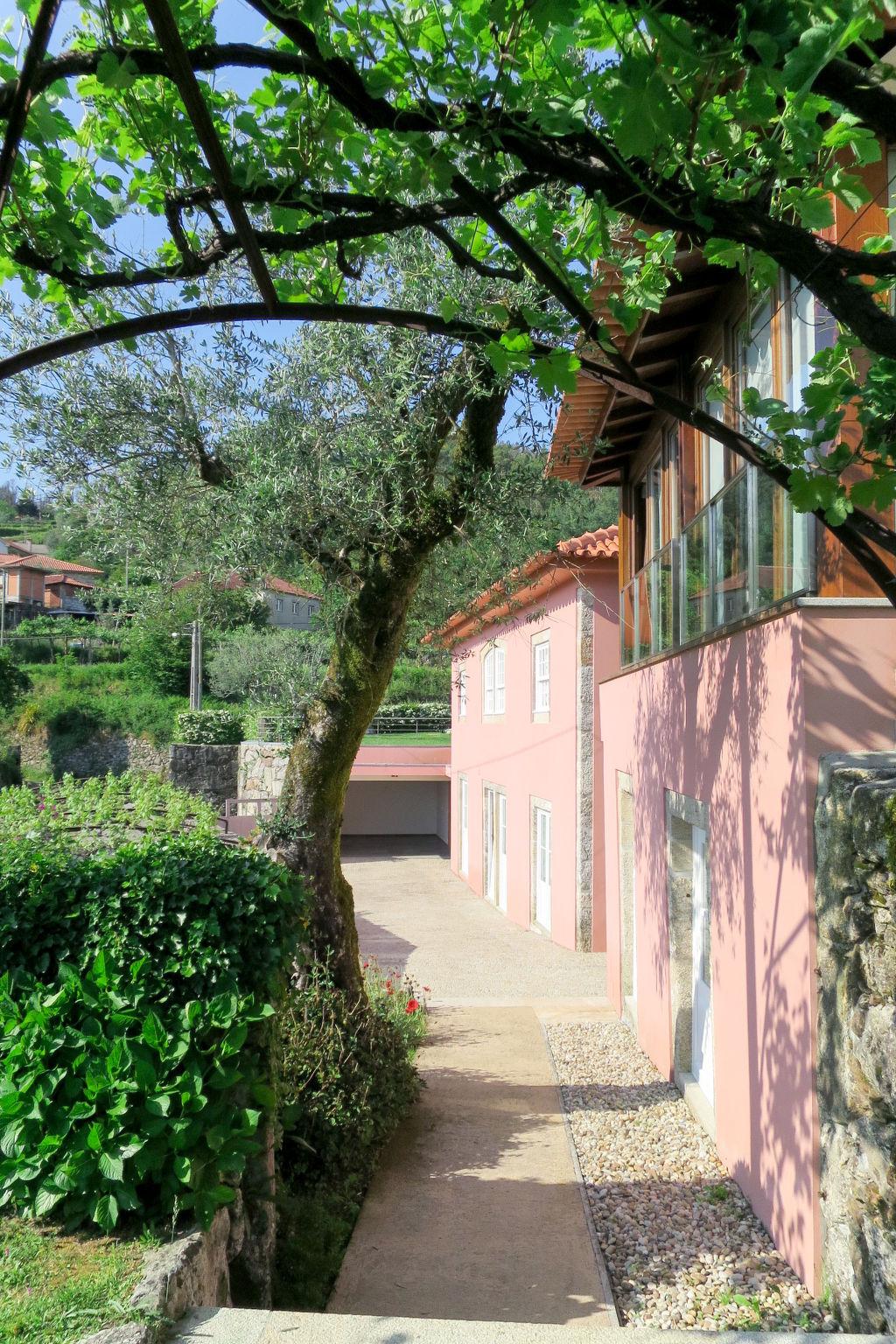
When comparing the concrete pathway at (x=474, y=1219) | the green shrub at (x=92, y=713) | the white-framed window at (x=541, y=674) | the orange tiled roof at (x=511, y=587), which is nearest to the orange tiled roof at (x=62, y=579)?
the green shrub at (x=92, y=713)

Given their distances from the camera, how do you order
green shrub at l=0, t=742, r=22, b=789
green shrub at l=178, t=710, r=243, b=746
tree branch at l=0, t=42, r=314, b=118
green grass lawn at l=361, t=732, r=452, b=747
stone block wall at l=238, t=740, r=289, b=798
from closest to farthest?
1. tree branch at l=0, t=42, r=314, b=118
2. stone block wall at l=238, t=740, r=289, b=798
3. green shrub at l=178, t=710, r=243, b=746
4. green shrub at l=0, t=742, r=22, b=789
5. green grass lawn at l=361, t=732, r=452, b=747

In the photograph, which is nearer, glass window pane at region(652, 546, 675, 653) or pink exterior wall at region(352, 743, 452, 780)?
glass window pane at region(652, 546, 675, 653)

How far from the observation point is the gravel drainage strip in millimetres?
4867

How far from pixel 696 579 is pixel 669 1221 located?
13.3 feet

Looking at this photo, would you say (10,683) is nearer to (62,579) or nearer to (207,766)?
(207,766)

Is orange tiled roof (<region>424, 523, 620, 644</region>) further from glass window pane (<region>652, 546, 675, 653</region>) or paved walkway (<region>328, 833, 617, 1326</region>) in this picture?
paved walkway (<region>328, 833, 617, 1326</region>)

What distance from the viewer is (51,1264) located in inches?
136

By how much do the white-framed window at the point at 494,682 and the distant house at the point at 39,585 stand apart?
44270mm

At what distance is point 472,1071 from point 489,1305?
414 cm

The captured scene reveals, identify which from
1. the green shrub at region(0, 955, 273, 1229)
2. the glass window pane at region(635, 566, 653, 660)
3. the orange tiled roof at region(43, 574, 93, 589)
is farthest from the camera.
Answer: the orange tiled roof at region(43, 574, 93, 589)

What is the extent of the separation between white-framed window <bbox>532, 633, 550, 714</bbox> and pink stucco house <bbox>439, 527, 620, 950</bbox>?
2 cm

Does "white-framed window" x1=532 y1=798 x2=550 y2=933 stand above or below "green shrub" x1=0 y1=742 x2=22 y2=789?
below

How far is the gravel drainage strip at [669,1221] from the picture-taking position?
487 cm

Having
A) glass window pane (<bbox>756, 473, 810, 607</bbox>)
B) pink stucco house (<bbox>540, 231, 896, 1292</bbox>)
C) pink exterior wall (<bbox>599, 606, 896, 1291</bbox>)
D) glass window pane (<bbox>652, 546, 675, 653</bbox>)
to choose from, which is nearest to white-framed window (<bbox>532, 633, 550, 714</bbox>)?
pink stucco house (<bbox>540, 231, 896, 1292</bbox>)
